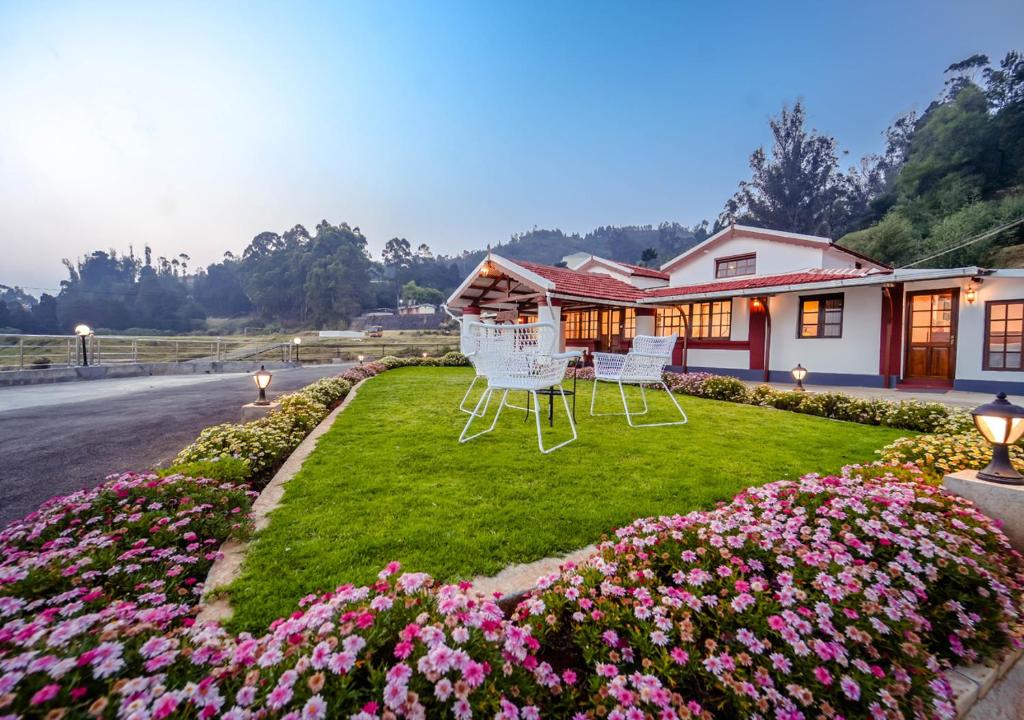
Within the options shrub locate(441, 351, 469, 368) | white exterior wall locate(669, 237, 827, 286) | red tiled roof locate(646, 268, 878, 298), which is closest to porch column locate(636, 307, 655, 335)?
red tiled roof locate(646, 268, 878, 298)

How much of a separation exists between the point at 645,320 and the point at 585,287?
2847 millimetres

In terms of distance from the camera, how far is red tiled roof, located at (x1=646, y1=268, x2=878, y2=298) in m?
9.21

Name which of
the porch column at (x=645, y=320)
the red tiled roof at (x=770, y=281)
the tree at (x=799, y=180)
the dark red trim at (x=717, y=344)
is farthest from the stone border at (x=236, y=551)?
the tree at (x=799, y=180)

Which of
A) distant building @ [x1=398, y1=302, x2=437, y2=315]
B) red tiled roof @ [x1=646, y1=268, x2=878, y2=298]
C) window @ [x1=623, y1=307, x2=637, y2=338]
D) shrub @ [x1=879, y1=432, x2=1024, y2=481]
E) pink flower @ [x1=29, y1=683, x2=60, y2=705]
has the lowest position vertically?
shrub @ [x1=879, y1=432, x2=1024, y2=481]

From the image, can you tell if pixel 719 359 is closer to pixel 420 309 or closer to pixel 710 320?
pixel 710 320

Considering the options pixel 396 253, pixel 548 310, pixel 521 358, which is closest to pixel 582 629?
pixel 521 358

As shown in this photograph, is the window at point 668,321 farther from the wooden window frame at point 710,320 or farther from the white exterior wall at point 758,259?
the white exterior wall at point 758,259

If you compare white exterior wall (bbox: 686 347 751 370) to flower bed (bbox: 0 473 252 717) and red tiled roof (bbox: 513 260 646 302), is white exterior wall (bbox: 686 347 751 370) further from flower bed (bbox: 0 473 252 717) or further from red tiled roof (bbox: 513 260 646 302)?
flower bed (bbox: 0 473 252 717)

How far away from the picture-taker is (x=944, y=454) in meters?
2.86

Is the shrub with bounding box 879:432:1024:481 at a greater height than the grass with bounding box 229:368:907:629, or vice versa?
the shrub with bounding box 879:432:1024:481

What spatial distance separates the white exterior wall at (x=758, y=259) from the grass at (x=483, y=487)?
796 cm

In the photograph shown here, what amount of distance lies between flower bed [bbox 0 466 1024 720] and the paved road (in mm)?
1618

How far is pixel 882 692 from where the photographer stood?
3.21 ft

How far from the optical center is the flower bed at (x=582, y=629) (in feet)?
2.56
